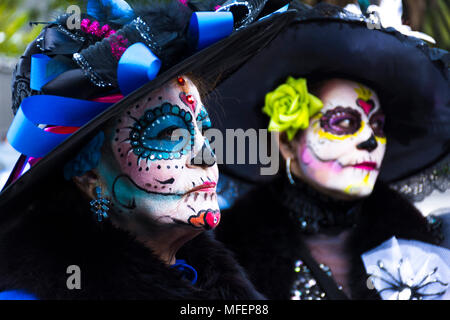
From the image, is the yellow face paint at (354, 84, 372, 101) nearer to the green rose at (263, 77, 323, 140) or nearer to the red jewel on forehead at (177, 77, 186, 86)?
the green rose at (263, 77, 323, 140)

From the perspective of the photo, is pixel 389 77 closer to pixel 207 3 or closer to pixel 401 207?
pixel 401 207

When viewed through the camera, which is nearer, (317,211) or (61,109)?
(61,109)

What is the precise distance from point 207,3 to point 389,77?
135 centimetres

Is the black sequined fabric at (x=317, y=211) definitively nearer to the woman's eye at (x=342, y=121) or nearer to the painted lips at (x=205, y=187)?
the woman's eye at (x=342, y=121)

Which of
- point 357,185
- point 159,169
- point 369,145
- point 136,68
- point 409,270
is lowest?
point 409,270

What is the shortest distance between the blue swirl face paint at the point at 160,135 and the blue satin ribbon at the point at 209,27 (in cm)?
19

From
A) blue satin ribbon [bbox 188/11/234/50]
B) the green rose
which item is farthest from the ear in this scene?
the green rose

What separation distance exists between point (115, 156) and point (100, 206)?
0.43ft

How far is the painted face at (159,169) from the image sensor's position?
4.64 feet

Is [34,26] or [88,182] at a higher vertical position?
[34,26]

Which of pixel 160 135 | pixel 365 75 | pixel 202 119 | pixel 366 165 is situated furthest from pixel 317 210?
pixel 160 135

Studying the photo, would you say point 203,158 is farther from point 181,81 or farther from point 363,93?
point 363,93

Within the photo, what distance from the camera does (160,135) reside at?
144cm

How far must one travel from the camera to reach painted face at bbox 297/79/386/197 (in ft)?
8.14
